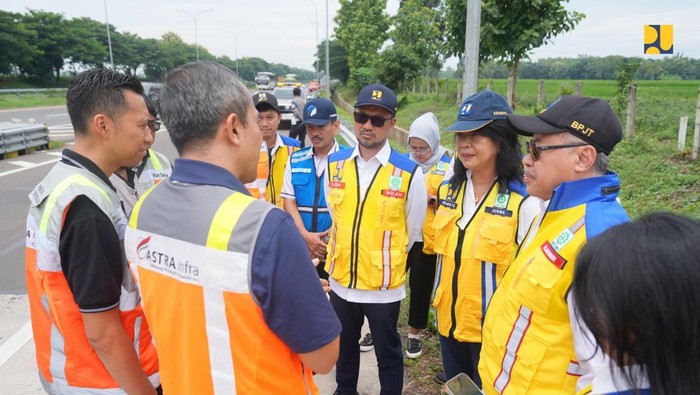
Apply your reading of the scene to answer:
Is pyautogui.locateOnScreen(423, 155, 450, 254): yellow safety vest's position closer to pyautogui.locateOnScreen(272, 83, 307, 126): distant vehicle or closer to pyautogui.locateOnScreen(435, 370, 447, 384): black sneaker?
pyautogui.locateOnScreen(435, 370, 447, 384): black sneaker

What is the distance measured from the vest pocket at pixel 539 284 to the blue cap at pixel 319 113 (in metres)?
2.54

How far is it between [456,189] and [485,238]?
1.26 ft

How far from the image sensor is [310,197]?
11.8 feet

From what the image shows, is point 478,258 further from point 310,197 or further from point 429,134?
→ point 429,134

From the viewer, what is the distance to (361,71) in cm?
2684

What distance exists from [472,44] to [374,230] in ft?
7.68

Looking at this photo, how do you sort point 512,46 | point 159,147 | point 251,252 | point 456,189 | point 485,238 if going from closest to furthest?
point 251,252, point 485,238, point 456,189, point 512,46, point 159,147

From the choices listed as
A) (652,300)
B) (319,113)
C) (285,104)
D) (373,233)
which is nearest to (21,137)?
(285,104)

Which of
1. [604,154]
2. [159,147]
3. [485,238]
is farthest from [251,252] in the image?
[159,147]

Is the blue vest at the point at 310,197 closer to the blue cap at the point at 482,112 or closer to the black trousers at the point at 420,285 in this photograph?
the black trousers at the point at 420,285

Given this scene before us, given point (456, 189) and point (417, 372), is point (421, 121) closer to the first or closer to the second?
point (456, 189)

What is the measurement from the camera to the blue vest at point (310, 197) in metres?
3.57

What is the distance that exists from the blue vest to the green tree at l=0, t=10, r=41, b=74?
44281 millimetres

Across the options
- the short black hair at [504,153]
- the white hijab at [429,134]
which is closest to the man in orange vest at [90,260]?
the short black hair at [504,153]
